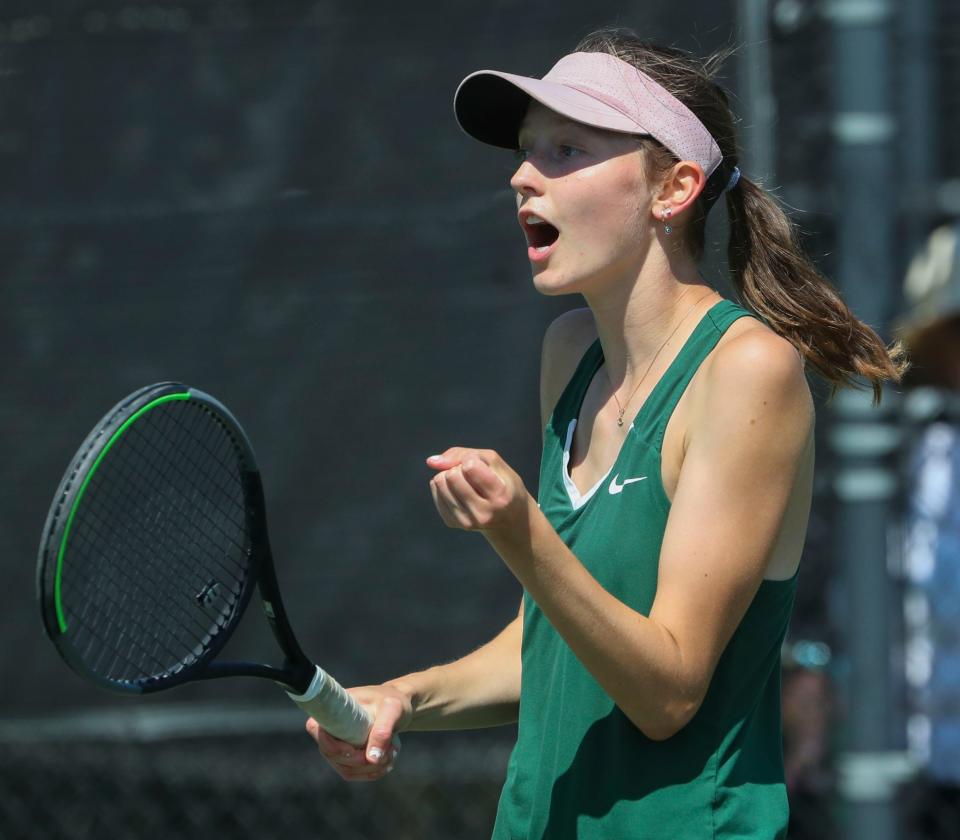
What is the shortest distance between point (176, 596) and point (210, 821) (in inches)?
46.3

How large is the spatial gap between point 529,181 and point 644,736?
24.6 inches

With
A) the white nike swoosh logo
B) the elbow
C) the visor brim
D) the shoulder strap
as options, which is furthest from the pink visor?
the elbow

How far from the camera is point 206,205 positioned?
3.09m

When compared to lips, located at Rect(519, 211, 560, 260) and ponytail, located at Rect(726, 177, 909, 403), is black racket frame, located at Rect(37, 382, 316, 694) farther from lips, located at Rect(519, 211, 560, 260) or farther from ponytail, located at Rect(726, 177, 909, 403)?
ponytail, located at Rect(726, 177, 909, 403)

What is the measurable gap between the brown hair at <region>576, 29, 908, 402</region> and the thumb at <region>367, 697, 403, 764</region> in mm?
626

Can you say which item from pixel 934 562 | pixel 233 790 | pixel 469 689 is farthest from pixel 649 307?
pixel 233 790

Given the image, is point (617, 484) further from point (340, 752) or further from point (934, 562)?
point (934, 562)

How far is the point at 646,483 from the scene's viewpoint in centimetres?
173

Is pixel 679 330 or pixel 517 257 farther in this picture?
pixel 517 257

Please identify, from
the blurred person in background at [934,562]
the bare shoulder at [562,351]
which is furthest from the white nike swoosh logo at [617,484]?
the blurred person in background at [934,562]

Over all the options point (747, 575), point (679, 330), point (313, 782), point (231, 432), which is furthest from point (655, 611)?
point (313, 782)

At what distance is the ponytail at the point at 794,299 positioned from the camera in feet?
6.12

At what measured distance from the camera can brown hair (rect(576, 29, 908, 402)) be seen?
6.13 ft

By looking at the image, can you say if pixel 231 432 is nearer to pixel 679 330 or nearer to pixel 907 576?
pixel 679 330
